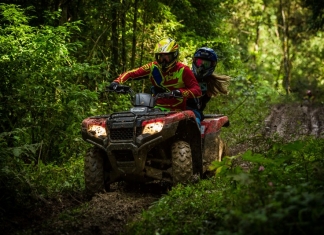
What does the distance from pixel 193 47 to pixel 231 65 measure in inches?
182

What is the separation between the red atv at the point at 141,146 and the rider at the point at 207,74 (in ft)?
5.47

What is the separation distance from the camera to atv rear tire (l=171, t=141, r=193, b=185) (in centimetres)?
696

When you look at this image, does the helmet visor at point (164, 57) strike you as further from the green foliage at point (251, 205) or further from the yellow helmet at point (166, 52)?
the green foliage at point (251, 205)

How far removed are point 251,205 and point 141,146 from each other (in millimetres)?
2277

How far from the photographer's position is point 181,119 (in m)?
7.05

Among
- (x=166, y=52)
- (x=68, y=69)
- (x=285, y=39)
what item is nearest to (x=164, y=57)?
(x=166, y=52)

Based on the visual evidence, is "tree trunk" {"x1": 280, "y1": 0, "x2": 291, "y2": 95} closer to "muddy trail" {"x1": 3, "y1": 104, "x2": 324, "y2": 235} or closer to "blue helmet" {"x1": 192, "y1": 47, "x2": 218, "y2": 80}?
"blue helmet" {"x1": 192, "y1": 47, "x2": 218, "y2": 80}

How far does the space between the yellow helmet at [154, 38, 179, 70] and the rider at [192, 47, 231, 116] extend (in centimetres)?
116

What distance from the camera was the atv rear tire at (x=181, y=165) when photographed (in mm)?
6965

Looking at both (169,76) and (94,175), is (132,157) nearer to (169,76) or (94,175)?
(94,175)

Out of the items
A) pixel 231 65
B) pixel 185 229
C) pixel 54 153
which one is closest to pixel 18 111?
pixel 54 153

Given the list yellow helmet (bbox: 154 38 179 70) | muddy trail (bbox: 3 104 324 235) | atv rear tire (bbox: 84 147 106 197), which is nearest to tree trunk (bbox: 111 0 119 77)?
yellow helmet (bbox: 154 38 179 70)

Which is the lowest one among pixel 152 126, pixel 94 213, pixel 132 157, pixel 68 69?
pixel 94 213

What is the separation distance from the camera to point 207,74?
9.10 metres
